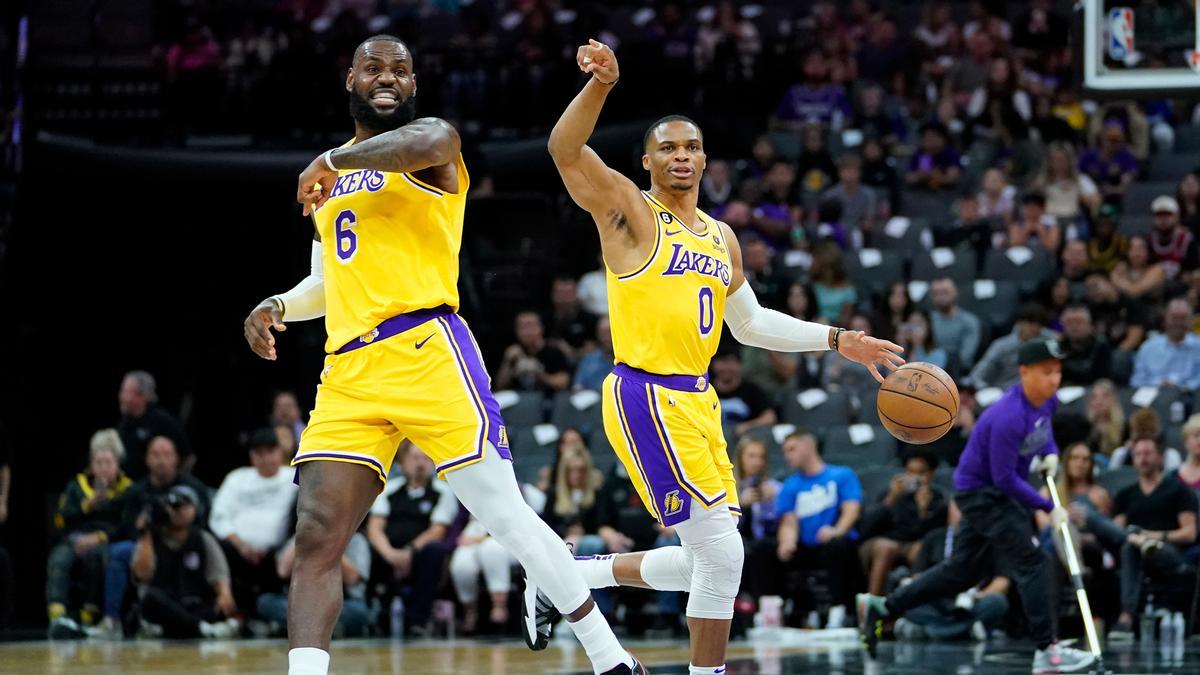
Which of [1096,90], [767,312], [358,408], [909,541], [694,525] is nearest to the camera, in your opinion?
[358,408]

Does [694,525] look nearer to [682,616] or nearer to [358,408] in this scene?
[358,408]

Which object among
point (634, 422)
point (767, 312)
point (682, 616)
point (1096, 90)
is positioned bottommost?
point (682, 616)

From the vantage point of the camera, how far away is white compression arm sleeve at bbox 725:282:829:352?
25.2ft

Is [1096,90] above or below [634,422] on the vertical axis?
above

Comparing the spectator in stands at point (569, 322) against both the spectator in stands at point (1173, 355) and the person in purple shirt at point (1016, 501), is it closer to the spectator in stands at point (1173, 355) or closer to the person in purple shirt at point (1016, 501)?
the spectator in stands at point (1173, 355)

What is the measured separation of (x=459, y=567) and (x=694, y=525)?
20.5 ft

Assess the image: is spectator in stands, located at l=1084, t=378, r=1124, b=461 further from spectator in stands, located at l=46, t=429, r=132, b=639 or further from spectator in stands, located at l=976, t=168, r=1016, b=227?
spectator in stands, located at l=46, t=429, r=132, b=639

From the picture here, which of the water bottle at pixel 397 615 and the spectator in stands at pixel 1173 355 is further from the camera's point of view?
the spectator in stands at pixel 1173 355

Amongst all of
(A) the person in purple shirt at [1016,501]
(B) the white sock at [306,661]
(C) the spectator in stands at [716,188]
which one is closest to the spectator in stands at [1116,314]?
(C) the spectator in stands at [716,188]

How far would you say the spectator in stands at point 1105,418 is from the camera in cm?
1316

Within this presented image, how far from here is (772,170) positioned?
55.9 ft

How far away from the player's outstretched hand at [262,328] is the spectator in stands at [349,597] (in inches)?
275

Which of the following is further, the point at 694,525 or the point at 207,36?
the point at 207,36

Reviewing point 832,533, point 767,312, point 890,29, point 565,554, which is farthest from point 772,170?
point 565,554
